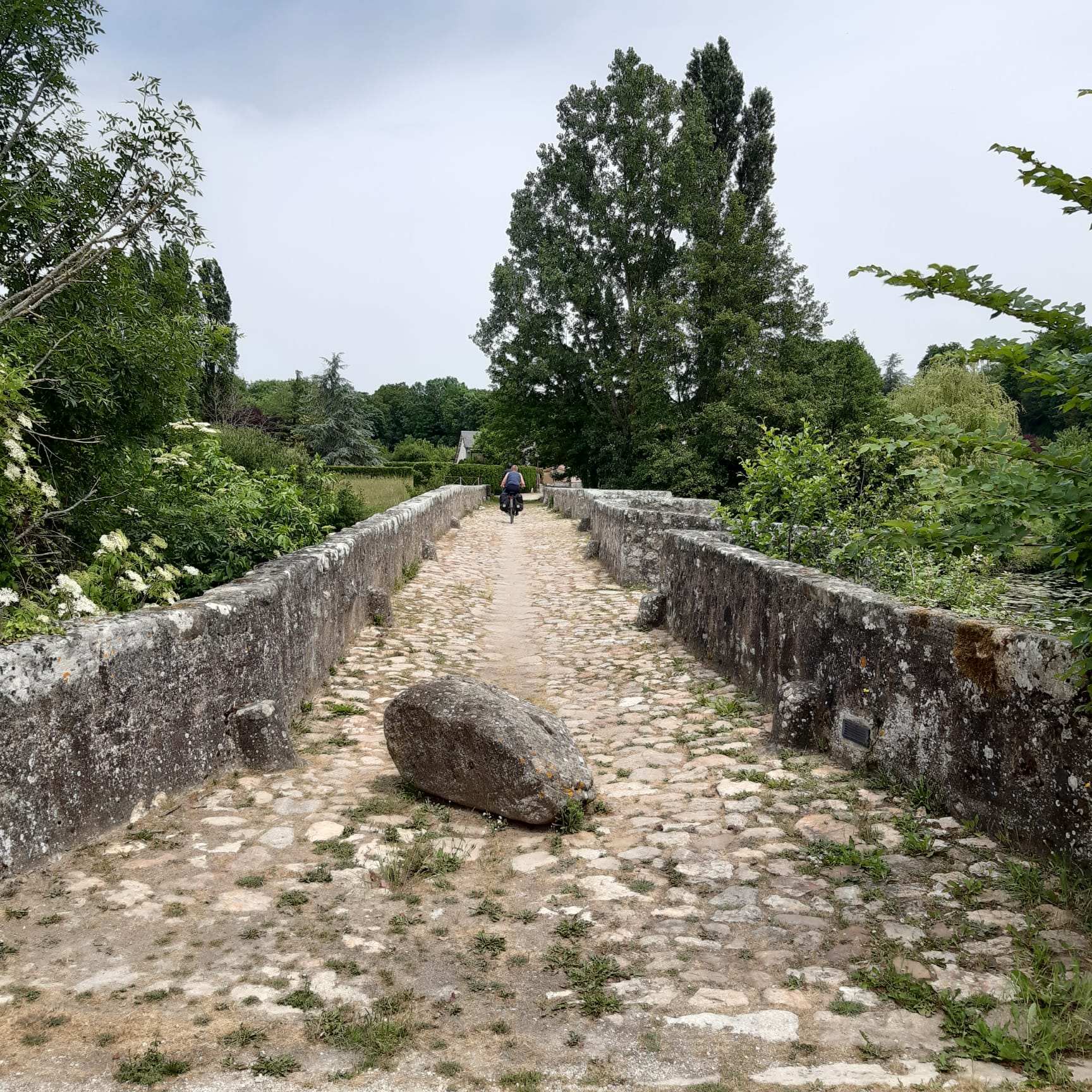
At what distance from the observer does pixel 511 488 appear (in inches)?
958

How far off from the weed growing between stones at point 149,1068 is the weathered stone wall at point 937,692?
9.38ft

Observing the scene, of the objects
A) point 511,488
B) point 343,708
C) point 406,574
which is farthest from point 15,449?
point 511,488

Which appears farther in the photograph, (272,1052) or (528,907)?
(528,907)

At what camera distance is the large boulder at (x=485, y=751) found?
12.2ft

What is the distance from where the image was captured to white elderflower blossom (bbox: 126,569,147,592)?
163 inches

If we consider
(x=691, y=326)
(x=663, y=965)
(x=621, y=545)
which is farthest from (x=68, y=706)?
(x=691, y=326)

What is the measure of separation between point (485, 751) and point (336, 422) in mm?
53268

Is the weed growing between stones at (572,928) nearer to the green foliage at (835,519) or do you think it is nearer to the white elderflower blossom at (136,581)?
the white elderflower blossom at (136,581)

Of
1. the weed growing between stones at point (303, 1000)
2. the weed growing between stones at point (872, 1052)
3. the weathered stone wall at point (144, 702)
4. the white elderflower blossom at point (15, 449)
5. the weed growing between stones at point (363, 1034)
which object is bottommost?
the weed growing between stones at point (303, 1000)

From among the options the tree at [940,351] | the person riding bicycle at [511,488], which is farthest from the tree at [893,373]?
the person riding bicycle at [511,488]

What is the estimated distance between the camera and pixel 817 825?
361 cm

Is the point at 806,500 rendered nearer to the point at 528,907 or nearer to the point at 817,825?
the point at 817,825

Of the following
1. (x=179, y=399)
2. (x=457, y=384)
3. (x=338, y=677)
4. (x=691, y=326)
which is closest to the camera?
(x=179, y=399)

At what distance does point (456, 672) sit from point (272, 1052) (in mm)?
4592
